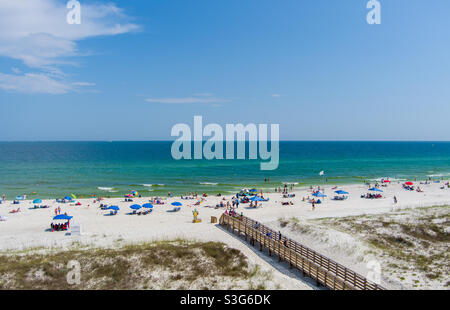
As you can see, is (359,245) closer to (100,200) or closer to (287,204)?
(287,204)

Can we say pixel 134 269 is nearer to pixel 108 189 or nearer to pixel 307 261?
pixel 307 261

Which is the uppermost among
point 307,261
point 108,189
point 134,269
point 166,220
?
point 307,261

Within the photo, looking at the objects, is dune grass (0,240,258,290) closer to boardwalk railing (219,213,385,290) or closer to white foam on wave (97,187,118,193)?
boardwalk railing (219,213,385,290)

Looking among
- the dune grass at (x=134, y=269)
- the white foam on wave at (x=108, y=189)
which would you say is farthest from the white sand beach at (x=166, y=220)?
Answer: the white foam on wave at (x=108, y=189)

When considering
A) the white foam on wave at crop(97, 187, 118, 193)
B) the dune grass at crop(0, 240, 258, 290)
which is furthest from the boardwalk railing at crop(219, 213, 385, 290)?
the white foam on wave at crop(97, 187, 118, 193)

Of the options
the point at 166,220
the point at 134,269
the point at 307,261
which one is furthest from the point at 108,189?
the point at 307,261
